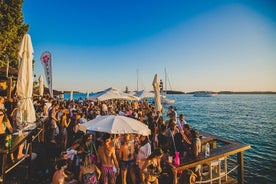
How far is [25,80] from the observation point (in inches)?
223

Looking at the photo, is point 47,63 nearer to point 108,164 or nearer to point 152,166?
point 108,164

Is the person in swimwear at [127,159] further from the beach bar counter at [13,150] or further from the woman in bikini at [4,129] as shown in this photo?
the woman in bikini at [4,129]

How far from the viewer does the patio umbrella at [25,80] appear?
18.1 feet

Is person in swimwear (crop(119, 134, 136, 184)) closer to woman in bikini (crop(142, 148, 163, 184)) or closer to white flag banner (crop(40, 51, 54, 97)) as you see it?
woman in bikini (crop(142, 148, 163, 184))

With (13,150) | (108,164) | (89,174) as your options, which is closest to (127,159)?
(108,164)

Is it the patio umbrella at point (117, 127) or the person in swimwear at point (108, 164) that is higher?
the patio umbrella at point (117, 127)

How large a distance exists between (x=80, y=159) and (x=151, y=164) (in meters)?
2.64

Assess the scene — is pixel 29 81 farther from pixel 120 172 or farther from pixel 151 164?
pixel 151 164

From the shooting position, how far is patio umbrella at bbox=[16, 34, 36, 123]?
5512 mm

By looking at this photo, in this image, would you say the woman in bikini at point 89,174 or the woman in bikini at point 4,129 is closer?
the woman in bikini at point 89,174

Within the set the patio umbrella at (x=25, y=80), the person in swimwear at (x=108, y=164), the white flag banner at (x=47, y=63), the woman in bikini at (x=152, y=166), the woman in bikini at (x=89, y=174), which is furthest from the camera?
the white flag banner at (x=47, y=63)

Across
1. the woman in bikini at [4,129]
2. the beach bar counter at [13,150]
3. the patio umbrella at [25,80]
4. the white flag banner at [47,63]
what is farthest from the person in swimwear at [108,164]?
the white flag banner at [47,63]

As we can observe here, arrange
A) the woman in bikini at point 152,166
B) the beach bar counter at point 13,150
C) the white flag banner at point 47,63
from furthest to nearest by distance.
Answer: the white flag banner at point 47,63
the woman in bikini at point 152,166
the beach bar counter at point 13,150

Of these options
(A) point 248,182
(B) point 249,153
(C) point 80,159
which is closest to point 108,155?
(C) point 80,159
